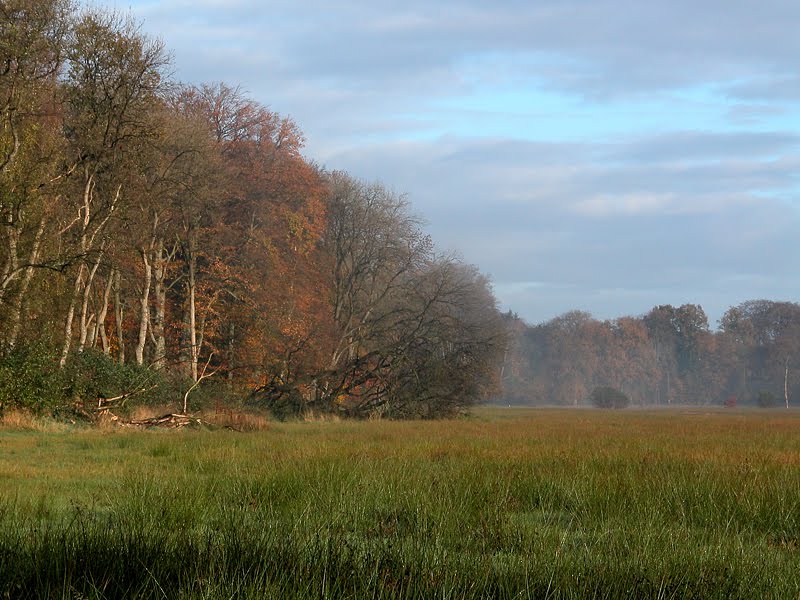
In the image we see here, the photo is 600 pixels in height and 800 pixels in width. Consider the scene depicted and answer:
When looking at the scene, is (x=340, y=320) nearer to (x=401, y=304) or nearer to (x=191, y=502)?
(x=401, y=304)

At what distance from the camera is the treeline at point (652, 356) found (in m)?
113

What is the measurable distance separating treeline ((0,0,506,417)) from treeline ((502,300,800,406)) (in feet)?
226

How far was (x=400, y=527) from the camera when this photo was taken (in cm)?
635

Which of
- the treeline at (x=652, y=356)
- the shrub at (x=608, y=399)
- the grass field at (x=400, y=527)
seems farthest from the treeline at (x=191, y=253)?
the treeline at (x=652, y=356)

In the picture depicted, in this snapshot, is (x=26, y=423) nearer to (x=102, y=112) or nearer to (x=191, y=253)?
(x=102, y=112)

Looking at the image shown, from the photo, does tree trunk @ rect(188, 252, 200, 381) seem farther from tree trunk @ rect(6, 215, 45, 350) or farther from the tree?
tree trunk @ rect(6, 215, 45, 350)

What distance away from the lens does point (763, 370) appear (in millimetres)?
108875

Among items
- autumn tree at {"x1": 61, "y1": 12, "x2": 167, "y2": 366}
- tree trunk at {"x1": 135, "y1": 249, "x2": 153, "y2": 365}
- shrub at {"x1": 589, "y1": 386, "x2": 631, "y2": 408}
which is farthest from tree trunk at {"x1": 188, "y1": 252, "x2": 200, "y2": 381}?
shrub at {"x1": 589, "y1": 386, "x2": 631, "y2": 408}

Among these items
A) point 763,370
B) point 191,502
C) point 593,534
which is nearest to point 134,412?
point 191,502

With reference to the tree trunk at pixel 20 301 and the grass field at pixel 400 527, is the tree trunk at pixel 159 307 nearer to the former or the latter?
the tree trunk at pixel 20 301

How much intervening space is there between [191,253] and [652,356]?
94419 millimetres

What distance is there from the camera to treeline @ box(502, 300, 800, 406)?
113250mm

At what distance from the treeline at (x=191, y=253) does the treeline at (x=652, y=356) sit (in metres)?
68.7

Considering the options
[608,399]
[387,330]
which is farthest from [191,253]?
[608,399]
